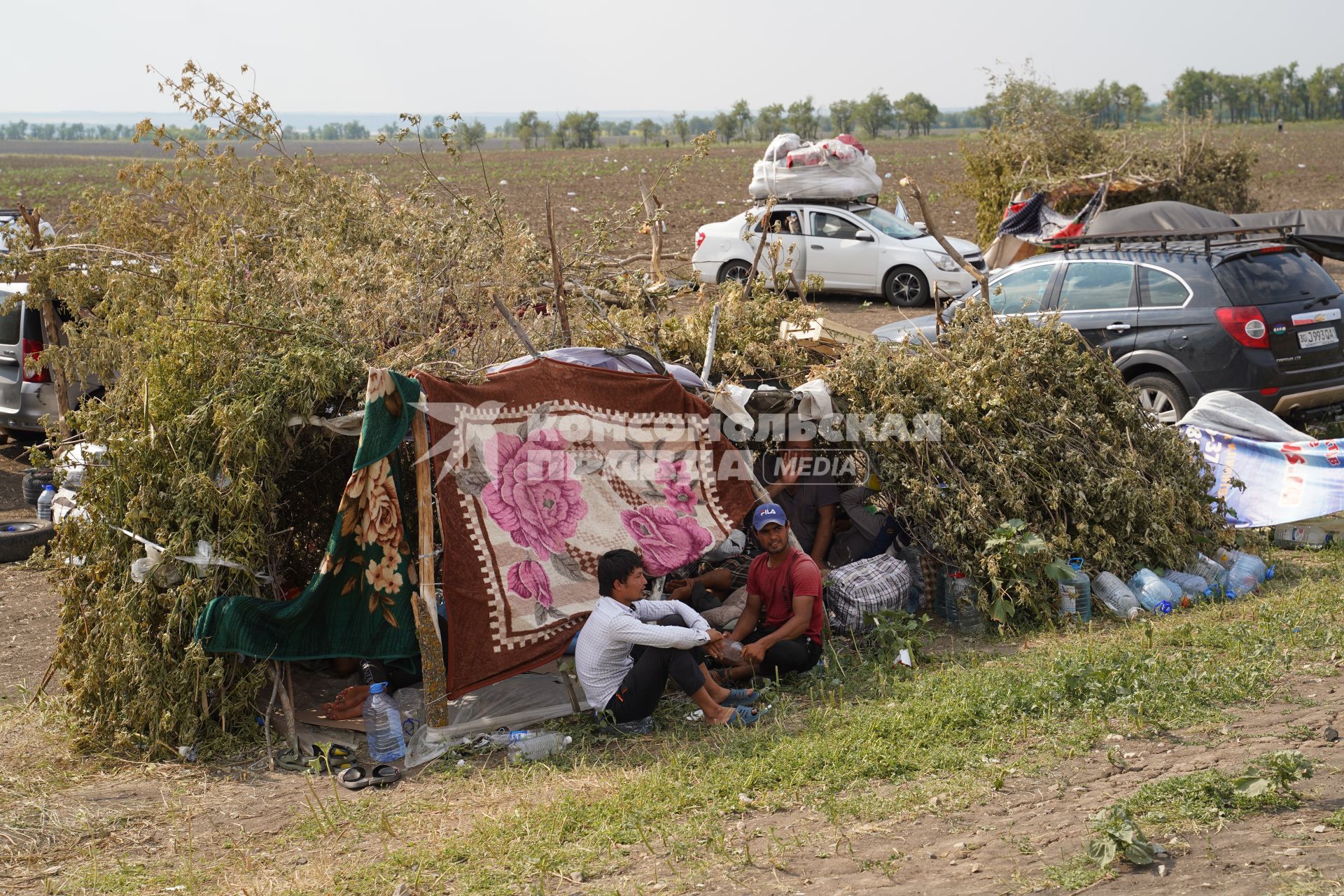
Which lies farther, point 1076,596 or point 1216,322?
point 1216,322

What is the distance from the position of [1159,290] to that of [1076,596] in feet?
12.8

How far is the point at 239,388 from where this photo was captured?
6031 mm

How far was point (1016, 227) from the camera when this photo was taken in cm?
1645

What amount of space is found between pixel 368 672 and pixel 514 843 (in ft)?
6.59

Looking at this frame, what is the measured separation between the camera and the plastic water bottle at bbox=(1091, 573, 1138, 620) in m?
6.88

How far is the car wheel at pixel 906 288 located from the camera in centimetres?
1658

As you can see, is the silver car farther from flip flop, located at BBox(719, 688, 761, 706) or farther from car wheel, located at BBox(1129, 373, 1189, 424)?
car wheel, located at BBox(1129, 373, 1189, 424)

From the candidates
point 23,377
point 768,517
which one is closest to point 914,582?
point 768,517

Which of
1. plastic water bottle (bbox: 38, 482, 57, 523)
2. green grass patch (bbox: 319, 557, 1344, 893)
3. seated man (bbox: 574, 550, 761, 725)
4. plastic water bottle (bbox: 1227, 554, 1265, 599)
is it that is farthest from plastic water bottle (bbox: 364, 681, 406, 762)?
plastic water bottle (bbox: 1227, 554, 1265, 599)

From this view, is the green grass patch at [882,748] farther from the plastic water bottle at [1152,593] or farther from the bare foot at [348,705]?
the bare foot at [348,705]

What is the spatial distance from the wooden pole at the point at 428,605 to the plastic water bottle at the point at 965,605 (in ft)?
10.1

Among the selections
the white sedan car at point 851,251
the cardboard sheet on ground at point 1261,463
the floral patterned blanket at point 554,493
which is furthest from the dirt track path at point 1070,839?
the white sedan car at point 851,251

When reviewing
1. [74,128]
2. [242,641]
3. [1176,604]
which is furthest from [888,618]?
[74,128]

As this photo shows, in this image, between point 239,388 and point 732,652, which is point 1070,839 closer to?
point 732,652
